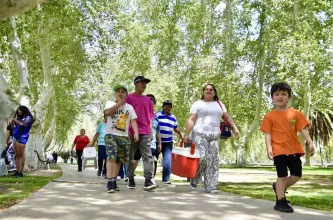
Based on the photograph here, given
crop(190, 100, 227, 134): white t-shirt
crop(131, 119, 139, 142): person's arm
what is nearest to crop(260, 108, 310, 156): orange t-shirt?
crop(190, 100, 227, 134): white t-shirt

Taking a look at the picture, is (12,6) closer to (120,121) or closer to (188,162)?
(120,121)

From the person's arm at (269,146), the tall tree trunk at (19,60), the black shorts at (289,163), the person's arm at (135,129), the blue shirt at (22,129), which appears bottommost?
the black shorts at (289,163)

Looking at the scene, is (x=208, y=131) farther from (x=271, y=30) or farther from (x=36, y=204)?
(x=271, y=30)

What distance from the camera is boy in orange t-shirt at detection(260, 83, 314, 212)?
235 inches

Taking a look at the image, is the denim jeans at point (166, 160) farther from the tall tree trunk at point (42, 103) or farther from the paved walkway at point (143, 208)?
the tall tree trunk at point (42, 103)

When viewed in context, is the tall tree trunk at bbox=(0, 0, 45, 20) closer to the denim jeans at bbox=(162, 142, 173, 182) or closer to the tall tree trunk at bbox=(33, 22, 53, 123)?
the denim jeans at bbox=(162, 142, 173, 182)

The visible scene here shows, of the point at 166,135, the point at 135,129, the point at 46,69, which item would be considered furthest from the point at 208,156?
the point at 46,69

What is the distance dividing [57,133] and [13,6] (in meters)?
50.6

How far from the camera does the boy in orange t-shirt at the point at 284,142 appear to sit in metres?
5.97

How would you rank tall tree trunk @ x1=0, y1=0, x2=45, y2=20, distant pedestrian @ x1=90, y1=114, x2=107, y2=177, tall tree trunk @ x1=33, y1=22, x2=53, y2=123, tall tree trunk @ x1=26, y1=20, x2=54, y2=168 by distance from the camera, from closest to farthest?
tall tree trunk @ x1=0, y1=0, x2=45, y2=20 → distant pedestrian @ x1=90, y1=114, x2=107, y2=177 → tall tree trunk @ x1=26, y1=20, x2=54, y2=168 → tall tree trunk @ x1=33, y1=22, x2=53, y2=123

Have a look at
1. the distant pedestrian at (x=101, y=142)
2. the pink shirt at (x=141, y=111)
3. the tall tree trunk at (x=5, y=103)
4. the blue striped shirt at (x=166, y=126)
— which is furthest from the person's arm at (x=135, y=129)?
the tall tree trunk at (x=5, y=103)

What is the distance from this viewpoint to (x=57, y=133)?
54.8 m

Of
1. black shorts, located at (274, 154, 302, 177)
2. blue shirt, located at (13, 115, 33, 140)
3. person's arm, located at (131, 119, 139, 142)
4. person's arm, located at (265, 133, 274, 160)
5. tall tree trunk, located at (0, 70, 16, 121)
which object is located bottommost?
black shorts, located at (274, 154, 302, 177)

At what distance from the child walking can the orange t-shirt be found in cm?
261
